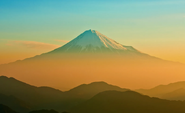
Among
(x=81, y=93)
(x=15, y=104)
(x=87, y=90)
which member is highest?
(x=87, y=90)

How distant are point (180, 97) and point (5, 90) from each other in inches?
4077

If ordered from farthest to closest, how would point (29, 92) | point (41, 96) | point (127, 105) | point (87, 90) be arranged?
1. point (87, 90)
2. point (29, 92)
3. point (41, 96)
4. point (127, 105)

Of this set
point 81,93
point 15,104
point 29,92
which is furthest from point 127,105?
point 29,92

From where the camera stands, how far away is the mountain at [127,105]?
118250mm

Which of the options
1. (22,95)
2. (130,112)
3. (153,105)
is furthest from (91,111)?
(22,95)

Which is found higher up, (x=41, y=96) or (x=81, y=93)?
(x=81, y=93)

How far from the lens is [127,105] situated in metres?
124

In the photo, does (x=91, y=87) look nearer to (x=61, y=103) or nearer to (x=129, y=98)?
(x=61, y=103)

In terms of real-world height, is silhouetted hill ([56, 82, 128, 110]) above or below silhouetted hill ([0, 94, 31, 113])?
above

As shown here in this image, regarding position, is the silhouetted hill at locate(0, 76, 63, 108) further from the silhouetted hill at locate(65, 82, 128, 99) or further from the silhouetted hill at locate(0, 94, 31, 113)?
the silhouetted hill at locate(0, 94, 31, 113)

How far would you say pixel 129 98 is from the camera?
5157 inches

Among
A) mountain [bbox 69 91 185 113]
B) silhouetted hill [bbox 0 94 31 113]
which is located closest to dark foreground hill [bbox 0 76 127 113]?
silhouetted hill [bbox 0 94 31 113]

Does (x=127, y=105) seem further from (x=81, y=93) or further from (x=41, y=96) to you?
(x=41, y=96)

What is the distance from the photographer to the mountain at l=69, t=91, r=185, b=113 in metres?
118
